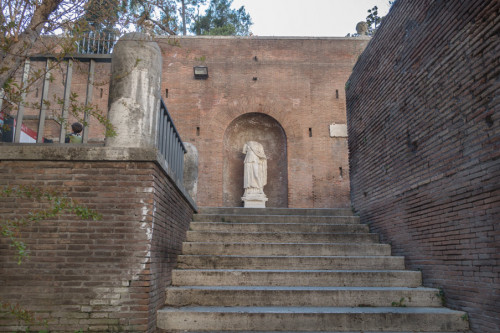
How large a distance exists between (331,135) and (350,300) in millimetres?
8746

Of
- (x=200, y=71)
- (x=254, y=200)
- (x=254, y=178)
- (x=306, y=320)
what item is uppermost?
(x=200, y=71)

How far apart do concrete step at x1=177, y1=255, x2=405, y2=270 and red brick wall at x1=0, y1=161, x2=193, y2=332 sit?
1.22 meters

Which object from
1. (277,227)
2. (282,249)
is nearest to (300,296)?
(282,249)

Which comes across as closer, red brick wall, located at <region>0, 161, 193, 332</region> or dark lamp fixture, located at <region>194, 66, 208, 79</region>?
A: red brick wall, located at <region>0, 161, 193, 332</region>

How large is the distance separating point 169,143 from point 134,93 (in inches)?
50.1

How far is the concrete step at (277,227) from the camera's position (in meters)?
6.16

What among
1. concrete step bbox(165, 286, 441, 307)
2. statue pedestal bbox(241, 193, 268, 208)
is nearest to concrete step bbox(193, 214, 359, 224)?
concrete step bbox(165, 286, 441, 307)

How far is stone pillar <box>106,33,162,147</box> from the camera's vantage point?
3.91 m

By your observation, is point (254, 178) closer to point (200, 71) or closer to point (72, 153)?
point (200, 71)

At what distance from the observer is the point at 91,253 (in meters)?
3.61

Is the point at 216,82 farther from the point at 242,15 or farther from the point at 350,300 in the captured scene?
the point at 242,15

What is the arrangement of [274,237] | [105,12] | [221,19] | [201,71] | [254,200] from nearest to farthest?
[105,12], [274,237], [254,200], [201,71], [221,19]

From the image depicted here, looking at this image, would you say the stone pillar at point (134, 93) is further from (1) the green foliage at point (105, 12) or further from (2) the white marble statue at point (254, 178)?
(2) the white marble statue at point (254, 178)

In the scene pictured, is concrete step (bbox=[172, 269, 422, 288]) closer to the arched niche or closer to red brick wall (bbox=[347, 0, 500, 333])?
red brick wall (bbox=[347, 0, 500, 333])
